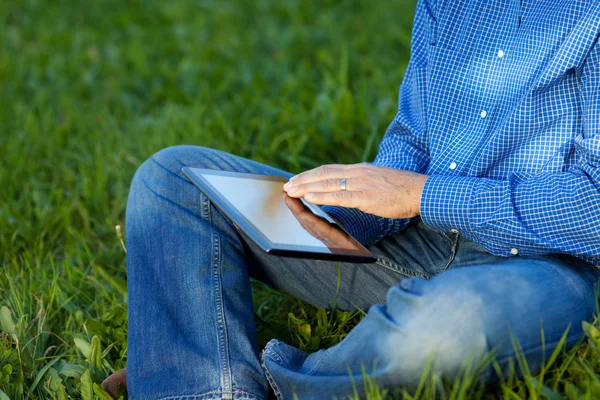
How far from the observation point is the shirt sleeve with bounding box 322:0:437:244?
214cm

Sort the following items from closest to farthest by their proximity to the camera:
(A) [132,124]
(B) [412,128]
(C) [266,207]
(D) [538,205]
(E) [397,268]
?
(D) [538,205] < (C) [266,207] < (E) [397,268] < (B) [412,128] < (A) [132,124]

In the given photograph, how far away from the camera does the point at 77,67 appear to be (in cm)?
433

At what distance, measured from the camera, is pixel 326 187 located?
1.94 m

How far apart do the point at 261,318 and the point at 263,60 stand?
2210 millimetres

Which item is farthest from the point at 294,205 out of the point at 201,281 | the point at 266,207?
the point at 201,281

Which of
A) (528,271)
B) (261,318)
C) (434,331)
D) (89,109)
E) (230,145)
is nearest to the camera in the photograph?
(434,331)

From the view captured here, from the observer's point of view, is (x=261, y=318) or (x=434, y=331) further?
(x=261, y=318)

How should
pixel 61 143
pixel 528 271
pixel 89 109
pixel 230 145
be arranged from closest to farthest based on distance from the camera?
1. pixel 528 271
2. pixel 230 145
3. pixel 61 143
4. pixel 89 109

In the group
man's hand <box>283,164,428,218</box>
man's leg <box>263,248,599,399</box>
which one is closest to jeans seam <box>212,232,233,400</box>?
man's leg <box>263,248,599,399</box>

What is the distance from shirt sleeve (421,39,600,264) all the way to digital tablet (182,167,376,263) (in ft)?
0.89

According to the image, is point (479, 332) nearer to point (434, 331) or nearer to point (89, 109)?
point (434, 331)

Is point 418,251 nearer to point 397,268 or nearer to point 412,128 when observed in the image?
point 397,268

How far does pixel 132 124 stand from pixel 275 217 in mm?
1968

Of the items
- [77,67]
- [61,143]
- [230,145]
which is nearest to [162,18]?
[77,67]
